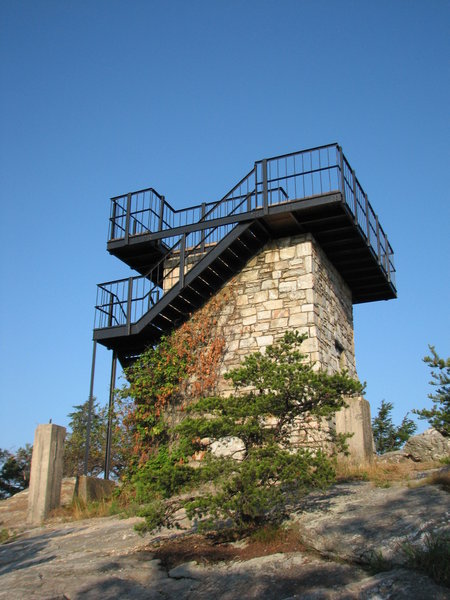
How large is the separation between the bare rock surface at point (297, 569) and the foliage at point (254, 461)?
45cm

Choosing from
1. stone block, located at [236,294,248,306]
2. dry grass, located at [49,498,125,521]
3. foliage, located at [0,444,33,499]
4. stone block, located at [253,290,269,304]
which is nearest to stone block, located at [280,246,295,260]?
stone block, located at [253,290,269,304]

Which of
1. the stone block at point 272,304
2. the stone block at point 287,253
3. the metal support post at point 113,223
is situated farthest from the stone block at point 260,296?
the metal support post at point 113,223

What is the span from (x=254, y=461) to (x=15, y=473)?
736 inches

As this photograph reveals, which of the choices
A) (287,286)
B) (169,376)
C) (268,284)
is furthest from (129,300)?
(287,286)

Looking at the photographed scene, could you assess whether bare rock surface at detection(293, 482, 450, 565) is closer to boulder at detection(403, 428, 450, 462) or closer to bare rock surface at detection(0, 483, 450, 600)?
bare rock surface at detection(0, 483, 450, 600)

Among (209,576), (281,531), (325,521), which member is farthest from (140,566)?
(325,521)

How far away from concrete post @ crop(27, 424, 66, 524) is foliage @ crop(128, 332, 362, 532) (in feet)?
15.6

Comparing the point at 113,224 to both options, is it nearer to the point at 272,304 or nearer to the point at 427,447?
the point at 272,304

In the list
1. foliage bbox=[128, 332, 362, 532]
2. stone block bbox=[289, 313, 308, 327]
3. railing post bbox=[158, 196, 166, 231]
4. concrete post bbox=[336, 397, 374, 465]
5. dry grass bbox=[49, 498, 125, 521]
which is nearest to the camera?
foliage bbox=[128, 332, 362, 532]

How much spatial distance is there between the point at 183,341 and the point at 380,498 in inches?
250

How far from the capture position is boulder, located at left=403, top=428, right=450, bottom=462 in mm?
10812

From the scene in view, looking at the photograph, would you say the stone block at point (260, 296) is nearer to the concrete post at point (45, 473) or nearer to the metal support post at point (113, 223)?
the metal support post at point (113, 223)

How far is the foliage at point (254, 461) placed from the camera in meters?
6.31

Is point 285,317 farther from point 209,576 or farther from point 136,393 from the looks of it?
point 209,576
